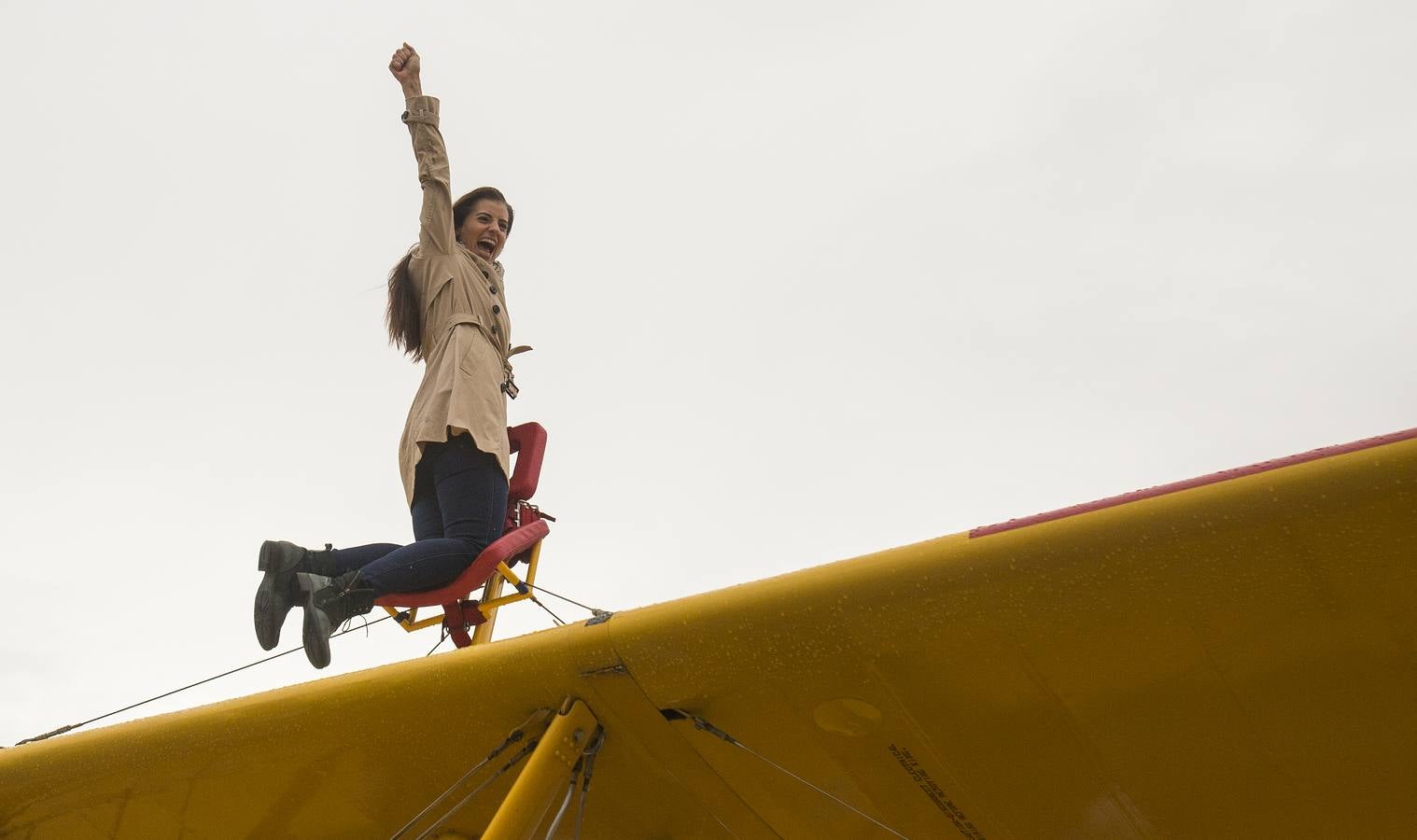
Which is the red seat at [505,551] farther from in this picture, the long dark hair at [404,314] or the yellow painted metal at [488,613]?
the long dark hair at [404,314]

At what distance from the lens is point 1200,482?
204cm

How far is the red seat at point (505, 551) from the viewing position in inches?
148

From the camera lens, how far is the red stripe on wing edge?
1.87 metres

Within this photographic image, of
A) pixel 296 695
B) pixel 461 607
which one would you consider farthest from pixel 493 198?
pixel 296 695

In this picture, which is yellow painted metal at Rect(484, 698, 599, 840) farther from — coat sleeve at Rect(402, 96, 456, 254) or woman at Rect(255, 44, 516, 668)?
coat sleeve at Rect(402, 96, 456, 254)

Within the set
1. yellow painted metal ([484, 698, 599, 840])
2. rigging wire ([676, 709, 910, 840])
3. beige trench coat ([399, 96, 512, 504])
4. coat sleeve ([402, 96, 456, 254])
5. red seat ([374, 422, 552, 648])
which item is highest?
coat sleeve ([402, 96, 456, 254])

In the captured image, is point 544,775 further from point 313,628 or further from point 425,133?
point 425,133

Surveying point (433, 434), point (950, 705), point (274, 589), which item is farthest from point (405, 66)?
point (950, 705)

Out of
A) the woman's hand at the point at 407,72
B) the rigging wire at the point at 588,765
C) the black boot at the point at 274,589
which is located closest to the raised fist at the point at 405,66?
the woman's hand at the point at 407,72

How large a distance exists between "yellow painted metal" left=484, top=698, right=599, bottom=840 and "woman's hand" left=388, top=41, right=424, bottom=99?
2.41 meters

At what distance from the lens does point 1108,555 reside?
6.90ft

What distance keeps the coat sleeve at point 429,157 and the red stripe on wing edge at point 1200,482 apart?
257cm

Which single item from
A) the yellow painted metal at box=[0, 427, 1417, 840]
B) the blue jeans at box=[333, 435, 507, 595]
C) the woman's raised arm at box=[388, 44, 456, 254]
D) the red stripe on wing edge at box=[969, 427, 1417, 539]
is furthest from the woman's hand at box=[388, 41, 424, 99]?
the red stripe on wing edge at box=[969, 427, 1417, 539]

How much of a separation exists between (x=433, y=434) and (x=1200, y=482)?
8.45 feet
